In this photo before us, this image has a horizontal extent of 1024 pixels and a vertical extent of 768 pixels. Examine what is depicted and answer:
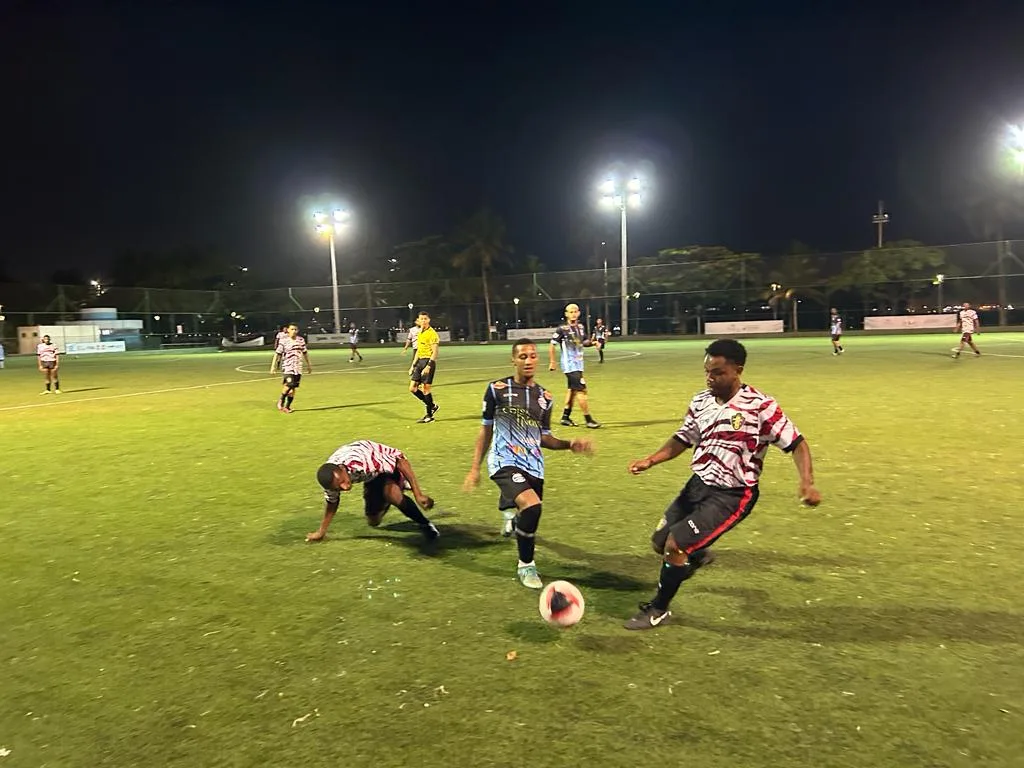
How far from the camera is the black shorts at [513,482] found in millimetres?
5098

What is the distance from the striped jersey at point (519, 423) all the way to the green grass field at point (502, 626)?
0.92m

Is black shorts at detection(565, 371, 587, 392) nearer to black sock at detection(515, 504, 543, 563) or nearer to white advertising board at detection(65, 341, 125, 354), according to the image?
black sock at detection(515, 504, 543, 563)

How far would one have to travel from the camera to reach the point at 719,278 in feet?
202

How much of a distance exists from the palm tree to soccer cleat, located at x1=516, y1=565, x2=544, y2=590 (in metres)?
69.1

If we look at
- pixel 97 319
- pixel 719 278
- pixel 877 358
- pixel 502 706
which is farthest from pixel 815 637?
pixel 97 319

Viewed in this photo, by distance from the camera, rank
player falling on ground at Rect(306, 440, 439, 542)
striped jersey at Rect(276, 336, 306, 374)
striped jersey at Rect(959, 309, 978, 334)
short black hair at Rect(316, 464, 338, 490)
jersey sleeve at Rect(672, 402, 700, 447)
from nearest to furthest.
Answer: jersey sleeve at Rect(672, 402, 700, 447) < short black hair at Rect(316, 464, 338, 490) < player falling on ground at Rect(306, 440, 439, 542) < striped jersey at Rect(276, 336, 306, 374) < striped jersey at Rect(959, 309, 978, 334)

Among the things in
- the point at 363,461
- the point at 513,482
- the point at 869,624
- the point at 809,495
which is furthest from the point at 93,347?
the point at 869,624

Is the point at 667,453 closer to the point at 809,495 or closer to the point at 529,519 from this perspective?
the point at 809,495

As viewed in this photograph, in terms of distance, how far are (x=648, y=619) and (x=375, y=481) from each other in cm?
293

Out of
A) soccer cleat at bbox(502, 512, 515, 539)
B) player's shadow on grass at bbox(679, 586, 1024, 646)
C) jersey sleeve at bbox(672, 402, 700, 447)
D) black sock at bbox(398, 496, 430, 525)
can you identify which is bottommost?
player's shadow on grass at bbox(679, 586, 1024, 646)

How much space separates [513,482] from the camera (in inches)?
201

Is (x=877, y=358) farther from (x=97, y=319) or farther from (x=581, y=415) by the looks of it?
(x=97, y=319)

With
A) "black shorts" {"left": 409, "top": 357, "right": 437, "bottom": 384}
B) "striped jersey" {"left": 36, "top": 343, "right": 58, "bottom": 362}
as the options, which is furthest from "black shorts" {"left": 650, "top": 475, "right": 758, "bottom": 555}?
"striped jersey" {"left": 36, "top": 343, "right": 58, "bottom": 362}

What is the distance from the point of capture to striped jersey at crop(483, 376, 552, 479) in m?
5.26
